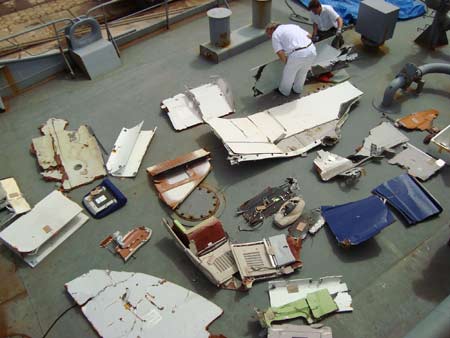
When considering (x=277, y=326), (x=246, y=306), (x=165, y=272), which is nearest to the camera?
(x=277, y=326)

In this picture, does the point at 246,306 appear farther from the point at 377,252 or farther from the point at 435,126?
the point at 435,126

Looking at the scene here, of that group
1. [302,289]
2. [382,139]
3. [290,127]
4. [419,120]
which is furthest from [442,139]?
[302,289]

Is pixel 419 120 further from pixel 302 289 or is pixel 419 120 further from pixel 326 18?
pixel 302 289

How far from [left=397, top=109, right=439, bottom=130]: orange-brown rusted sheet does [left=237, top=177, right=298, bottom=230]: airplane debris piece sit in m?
2.52

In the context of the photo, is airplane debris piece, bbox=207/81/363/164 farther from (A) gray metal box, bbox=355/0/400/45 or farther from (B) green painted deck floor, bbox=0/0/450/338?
(A) gray metal box, bbox=355/0/400/45

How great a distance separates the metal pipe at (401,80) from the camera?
7.21 meters

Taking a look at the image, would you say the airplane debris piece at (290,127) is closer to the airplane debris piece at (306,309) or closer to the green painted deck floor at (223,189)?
the green painted deck floor at (223,189)

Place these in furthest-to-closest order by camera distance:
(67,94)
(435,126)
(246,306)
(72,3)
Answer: (72,3) < (67,94) < (435,126) < (246,306)

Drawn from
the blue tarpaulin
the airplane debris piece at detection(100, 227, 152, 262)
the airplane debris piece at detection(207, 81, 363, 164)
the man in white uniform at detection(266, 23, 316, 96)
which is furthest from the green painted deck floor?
the man in white uniform at detection(266, 23, 316, 96)

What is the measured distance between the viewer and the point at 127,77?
845 centimetres

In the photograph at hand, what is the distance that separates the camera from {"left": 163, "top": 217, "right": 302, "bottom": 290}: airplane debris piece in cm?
501

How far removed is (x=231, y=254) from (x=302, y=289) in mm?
1008

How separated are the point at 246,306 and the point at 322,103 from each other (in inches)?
165

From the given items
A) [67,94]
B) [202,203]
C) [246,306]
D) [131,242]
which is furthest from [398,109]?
[67,94]
